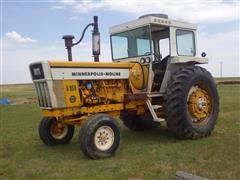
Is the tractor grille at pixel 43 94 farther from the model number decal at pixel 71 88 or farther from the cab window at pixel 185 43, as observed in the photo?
the cab window at pixel 185 43

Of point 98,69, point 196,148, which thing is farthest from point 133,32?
point 196,148

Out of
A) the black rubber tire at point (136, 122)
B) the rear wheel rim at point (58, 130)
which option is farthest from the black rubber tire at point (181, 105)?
the rear wheel rim at point (58, 130)

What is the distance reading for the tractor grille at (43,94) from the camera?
291 inches

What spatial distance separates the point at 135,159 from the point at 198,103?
278 cm

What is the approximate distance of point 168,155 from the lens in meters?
7.08

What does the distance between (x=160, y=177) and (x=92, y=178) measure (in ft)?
3.39

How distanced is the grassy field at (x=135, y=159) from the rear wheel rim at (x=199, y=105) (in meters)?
0.48

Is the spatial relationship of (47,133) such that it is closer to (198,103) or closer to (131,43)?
(131,43)

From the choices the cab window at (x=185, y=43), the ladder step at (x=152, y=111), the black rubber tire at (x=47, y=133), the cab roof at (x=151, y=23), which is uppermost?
the cab roof at (x=151, y=23)

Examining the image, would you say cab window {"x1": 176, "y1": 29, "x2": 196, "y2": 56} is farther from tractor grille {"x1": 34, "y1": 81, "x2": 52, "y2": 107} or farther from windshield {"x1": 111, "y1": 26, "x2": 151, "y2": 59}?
tractor grille {"x1": 34, "y1": 81, "x2": 52, "y2": 107}

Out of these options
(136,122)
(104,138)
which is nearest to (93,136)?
(104,138)

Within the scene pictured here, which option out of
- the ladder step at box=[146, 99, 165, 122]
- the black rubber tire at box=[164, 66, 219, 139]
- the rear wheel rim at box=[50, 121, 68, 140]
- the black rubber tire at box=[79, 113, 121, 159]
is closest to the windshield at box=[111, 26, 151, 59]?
the black rubber tire at box=[164, 66, 219, 139]

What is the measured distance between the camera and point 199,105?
9.00 meters

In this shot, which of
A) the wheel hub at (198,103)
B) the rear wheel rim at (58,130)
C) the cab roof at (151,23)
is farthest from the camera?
the wheel hub at (198,103)
